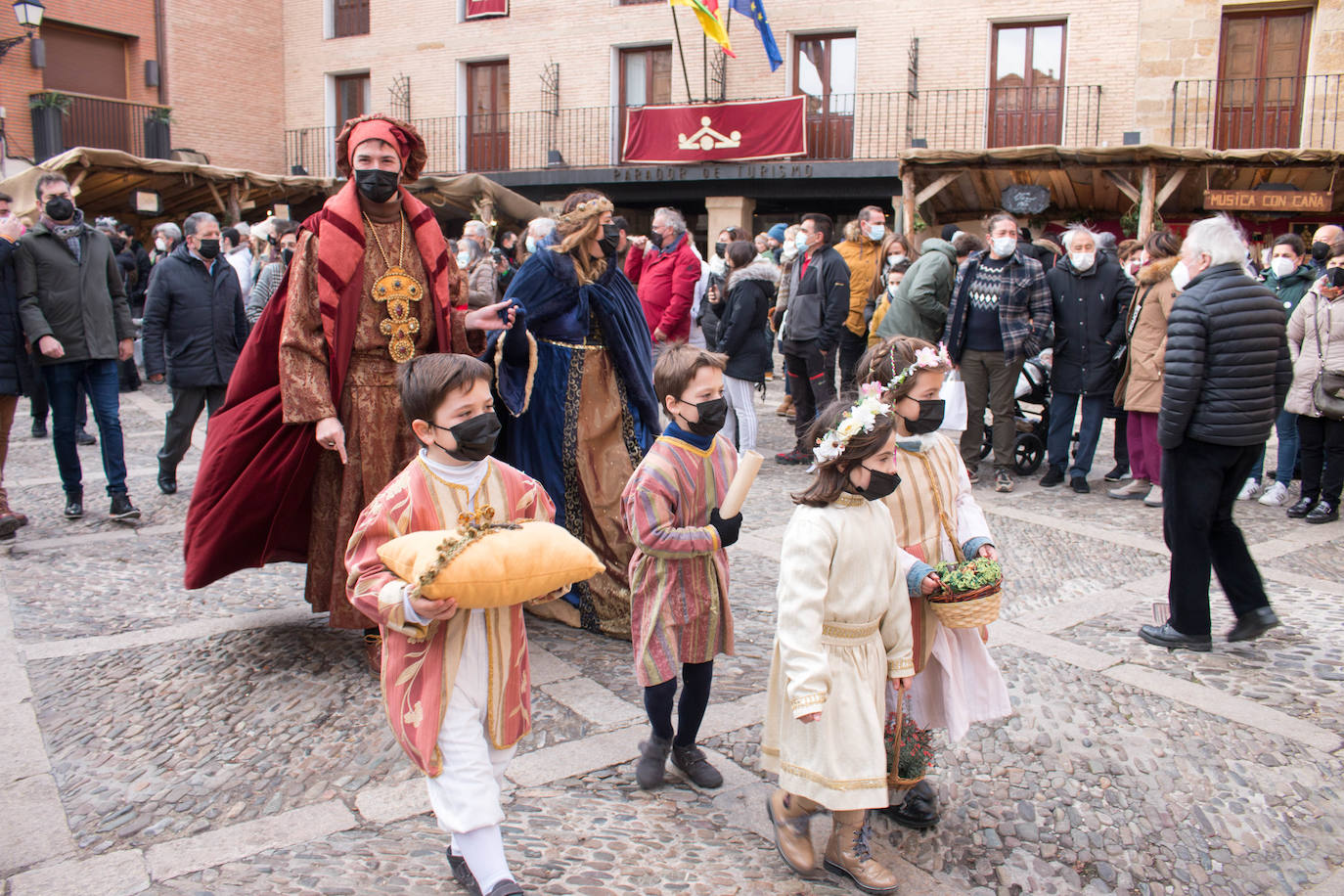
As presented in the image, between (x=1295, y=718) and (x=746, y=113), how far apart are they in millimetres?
17585

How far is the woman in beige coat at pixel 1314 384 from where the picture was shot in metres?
6.97

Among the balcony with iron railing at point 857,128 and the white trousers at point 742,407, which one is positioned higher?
the balcony with iron railing at point 857,128

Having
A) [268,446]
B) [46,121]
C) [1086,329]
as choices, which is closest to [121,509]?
[268,446]

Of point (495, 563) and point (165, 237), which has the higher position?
point (165, 237)

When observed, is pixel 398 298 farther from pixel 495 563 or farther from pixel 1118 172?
pixel 1118 172

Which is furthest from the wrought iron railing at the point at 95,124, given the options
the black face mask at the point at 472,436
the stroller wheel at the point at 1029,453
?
the black face mask at the point at 472,436

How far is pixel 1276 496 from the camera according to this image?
7.64m

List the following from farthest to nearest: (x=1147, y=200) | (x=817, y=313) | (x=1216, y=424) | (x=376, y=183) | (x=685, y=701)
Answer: (x=1147, y=200) < (x=817, y=313) < (x=1216, y=424) < (x=376, y=183) < (x=685, y=701)

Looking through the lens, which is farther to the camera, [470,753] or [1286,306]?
[1286,306]

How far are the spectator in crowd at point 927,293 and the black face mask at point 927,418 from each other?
17.8 ft

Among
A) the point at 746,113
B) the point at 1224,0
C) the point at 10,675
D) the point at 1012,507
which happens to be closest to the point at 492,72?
the point at 746,113

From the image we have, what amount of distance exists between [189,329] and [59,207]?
1.13 m

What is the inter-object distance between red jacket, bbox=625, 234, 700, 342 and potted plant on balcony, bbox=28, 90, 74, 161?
1744 centimetres

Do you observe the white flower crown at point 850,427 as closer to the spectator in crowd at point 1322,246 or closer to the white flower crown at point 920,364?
the white flower crown at point 920,364
